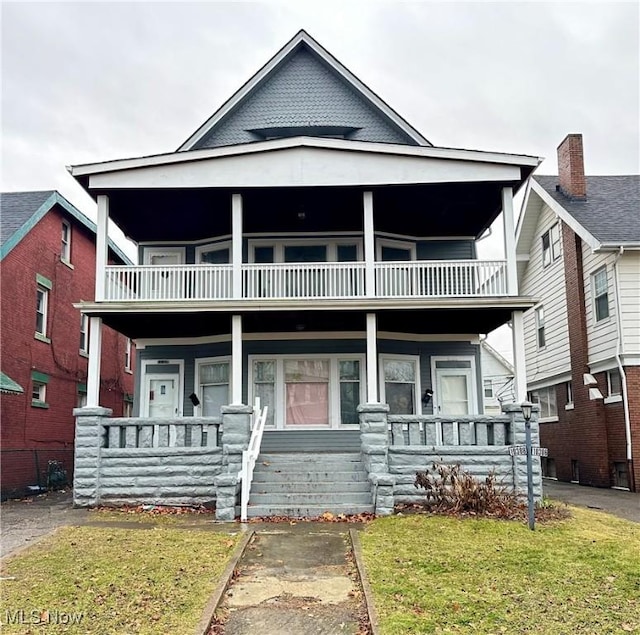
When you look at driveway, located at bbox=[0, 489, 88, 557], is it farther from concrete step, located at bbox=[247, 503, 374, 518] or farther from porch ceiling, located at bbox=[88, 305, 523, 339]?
porch ceiling, located at bbox=[88, 305, 523, 339]

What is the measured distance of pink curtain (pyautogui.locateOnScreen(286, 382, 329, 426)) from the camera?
14859 mm

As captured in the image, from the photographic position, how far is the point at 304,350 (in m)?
15.1

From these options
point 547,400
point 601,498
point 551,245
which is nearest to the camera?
point 601,498

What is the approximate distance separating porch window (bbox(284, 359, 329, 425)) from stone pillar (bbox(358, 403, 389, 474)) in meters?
3.19

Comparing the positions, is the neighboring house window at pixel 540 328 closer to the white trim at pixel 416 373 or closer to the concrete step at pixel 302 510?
the white trim at pixel 416 373

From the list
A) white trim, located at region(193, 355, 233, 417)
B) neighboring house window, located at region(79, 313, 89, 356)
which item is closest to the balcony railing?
white trim, located at region(193, 355, 233, 417)

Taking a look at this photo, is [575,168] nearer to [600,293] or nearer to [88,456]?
[600,293]

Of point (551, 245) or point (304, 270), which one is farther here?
point (551, 245)

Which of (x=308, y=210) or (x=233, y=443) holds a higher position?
(x=308, y=210)

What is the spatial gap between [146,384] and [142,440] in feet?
12.1

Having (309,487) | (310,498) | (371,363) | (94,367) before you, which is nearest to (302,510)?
(310,498)

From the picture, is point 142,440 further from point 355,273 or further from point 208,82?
point 208,82

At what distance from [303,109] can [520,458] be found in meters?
10.5

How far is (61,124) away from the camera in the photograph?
24688 mm
